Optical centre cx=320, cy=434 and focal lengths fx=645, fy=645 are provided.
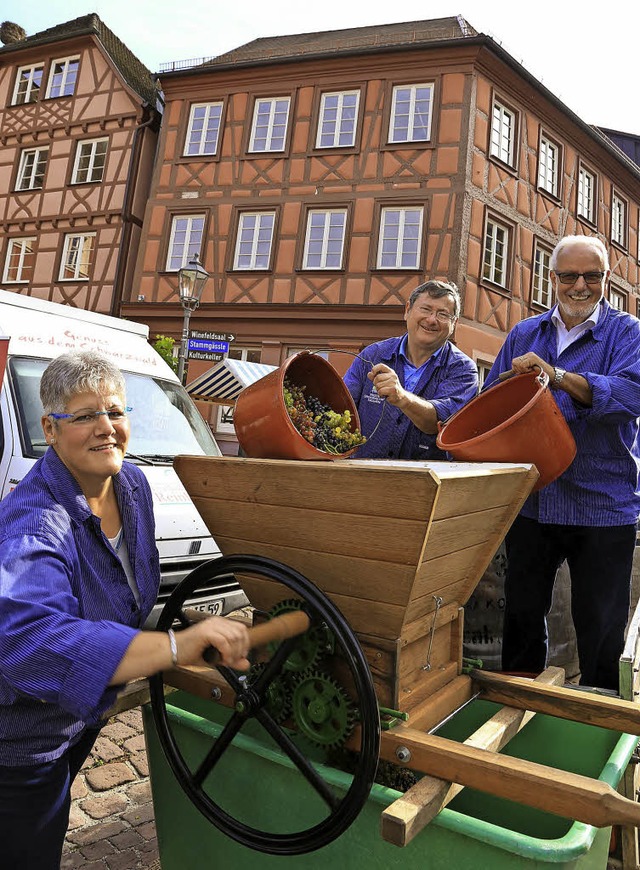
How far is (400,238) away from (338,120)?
10.8 feet

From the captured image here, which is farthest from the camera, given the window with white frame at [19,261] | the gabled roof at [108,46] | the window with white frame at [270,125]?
the window with white frame at [19,261]

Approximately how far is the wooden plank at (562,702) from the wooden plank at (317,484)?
0.83 m

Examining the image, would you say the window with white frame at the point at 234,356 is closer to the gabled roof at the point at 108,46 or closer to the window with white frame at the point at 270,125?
the window with white frame at the point at 270,125

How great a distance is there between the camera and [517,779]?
127 centimetres

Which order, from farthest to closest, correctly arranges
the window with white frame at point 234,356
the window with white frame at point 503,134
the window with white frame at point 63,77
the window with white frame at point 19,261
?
the window with white frame at point 63,77 < the window with white frame at point 19,261 < the window with white frame at point 234,356 < the window with white frame at point 503,134

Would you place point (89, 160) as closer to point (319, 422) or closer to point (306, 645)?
point (319, 422)

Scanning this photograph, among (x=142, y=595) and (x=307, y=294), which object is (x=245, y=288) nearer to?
(x=307, y=294)

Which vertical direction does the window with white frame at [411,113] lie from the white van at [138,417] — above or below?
above

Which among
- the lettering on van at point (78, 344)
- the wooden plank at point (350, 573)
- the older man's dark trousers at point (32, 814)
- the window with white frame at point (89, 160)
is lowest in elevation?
the older man's dark trousers at point (32, 814)

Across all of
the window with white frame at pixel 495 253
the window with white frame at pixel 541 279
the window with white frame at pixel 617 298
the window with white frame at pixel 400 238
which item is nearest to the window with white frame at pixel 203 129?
the window with white frame at pixel 400 238

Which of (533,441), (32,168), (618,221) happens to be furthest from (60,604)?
(618,221)

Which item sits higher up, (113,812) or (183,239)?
(183,239)

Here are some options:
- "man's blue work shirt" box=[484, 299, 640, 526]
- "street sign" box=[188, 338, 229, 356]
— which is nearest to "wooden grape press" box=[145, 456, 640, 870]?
"man's blue work shirt" box=[484, 299, 640, 526]

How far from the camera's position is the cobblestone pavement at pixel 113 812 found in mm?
2205
